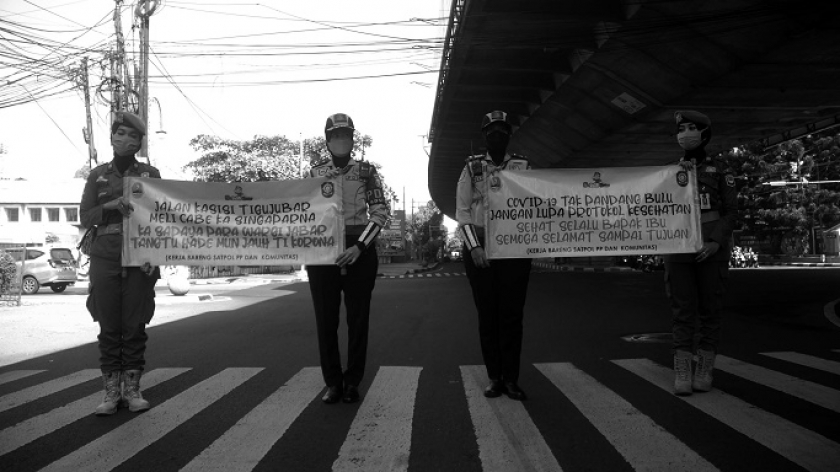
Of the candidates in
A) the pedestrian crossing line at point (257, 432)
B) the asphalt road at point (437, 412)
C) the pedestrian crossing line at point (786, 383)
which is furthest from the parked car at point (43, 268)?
the pedestrian crossing line at point (786, 383)

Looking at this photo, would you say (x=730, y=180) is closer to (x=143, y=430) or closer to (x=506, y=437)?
(x=506, y=437)

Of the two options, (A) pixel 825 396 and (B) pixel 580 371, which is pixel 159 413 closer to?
(B) pixel 580 371

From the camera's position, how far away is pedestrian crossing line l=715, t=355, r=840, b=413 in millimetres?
4523

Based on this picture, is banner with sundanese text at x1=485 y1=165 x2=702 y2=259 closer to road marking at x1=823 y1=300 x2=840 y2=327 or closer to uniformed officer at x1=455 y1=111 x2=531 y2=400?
uniformed officer at x1=455 y1=111 x2=531 y2=400

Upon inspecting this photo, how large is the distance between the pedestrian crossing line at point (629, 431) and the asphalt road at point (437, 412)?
0.04ft

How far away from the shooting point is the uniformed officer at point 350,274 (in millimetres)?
4754

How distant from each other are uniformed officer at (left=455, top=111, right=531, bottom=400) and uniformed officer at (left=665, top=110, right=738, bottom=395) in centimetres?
119

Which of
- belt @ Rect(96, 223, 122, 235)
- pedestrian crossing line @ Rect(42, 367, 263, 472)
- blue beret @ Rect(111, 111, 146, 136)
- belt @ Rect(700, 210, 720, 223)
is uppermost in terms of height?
blue beret @ Rect(111, 111, 146, 136)

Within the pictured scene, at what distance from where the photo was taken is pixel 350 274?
190 inches

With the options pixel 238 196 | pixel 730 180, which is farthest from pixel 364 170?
pixel 730 180

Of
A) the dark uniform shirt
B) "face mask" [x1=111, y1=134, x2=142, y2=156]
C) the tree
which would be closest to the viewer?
the dark uniform shirt

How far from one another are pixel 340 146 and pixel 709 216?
9.56 ft

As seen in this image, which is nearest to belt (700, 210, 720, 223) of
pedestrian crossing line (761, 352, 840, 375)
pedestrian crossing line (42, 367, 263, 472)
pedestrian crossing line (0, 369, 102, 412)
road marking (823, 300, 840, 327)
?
pedestrian crossing line (761, 352, 840, 375)

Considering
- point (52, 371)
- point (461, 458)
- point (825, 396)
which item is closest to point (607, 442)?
point (461, 458)
